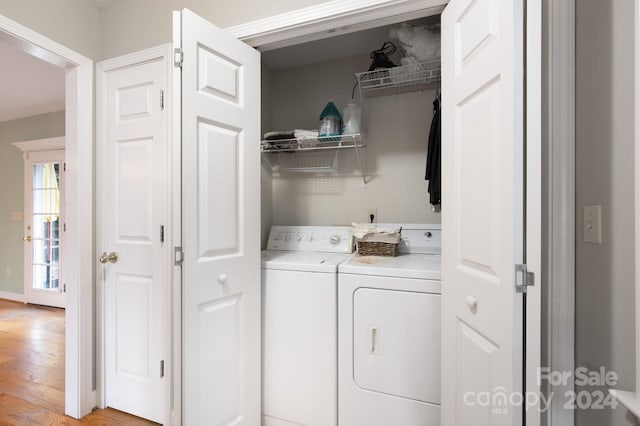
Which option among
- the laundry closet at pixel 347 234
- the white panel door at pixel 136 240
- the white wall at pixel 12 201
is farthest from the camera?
the white wall at pixel 12 201

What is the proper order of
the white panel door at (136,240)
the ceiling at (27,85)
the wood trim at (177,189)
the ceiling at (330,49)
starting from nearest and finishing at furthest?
the wood trim at (177,189)
the white panel door at (136,240)
the ceiling at (330,49)
the ceiling at (27,85)

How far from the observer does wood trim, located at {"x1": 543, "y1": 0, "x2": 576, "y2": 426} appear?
1.00 meters

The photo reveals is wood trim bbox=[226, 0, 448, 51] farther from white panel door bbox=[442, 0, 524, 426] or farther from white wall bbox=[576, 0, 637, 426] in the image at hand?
white wall bbox=[576, 0, 637, 426]

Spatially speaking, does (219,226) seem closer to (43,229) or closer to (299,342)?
(299,342)

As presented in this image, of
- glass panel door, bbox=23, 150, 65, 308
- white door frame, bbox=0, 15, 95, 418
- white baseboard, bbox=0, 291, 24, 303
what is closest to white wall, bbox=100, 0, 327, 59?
white door frame, bbox=0, 15, 95, 418

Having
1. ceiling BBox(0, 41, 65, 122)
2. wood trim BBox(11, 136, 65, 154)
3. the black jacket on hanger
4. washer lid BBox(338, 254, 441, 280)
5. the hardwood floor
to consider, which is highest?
ceiling BBox(0, 41, 65, 122)

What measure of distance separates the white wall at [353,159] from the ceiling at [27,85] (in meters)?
2.16

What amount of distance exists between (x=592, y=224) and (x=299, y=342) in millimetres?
1355

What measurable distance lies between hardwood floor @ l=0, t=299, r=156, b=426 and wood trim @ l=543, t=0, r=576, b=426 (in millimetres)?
2122

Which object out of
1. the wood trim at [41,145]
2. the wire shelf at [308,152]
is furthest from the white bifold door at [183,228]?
the wood trim at [41,145]

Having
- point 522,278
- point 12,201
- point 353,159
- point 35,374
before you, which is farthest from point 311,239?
point 12,201

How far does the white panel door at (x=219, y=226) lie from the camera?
126 centimetres

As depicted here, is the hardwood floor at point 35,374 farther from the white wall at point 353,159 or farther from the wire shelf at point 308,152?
the wire shelf at point 308,152

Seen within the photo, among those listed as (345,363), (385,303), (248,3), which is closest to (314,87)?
(248,3)
